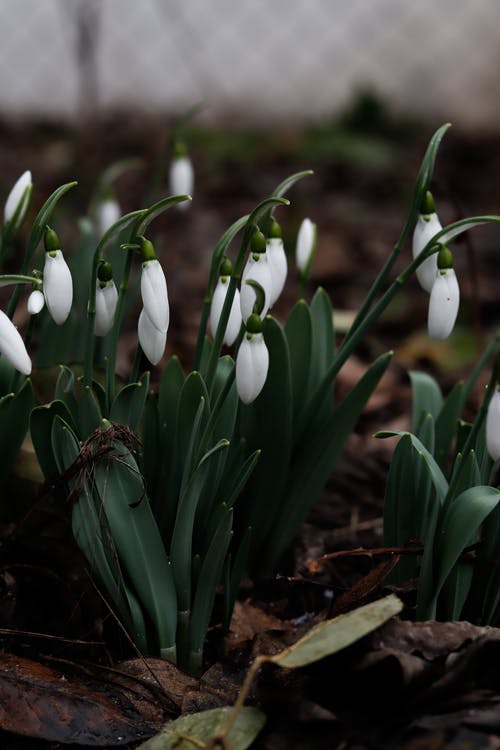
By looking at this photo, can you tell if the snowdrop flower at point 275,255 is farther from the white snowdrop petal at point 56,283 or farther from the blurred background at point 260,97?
the blurred background at point 260,97

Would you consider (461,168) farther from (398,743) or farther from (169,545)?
(398,743)

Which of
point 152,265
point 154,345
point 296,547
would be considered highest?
point 152,265

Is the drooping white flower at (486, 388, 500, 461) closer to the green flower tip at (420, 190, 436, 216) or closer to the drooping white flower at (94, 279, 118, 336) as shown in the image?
the green flower tip at (420, 190, 436, 216)

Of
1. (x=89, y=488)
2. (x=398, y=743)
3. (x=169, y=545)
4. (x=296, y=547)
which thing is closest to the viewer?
(x=398, y=743)

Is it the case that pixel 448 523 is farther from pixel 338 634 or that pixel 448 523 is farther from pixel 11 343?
pixel 11 343

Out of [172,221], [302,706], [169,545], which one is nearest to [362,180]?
[172,221]
